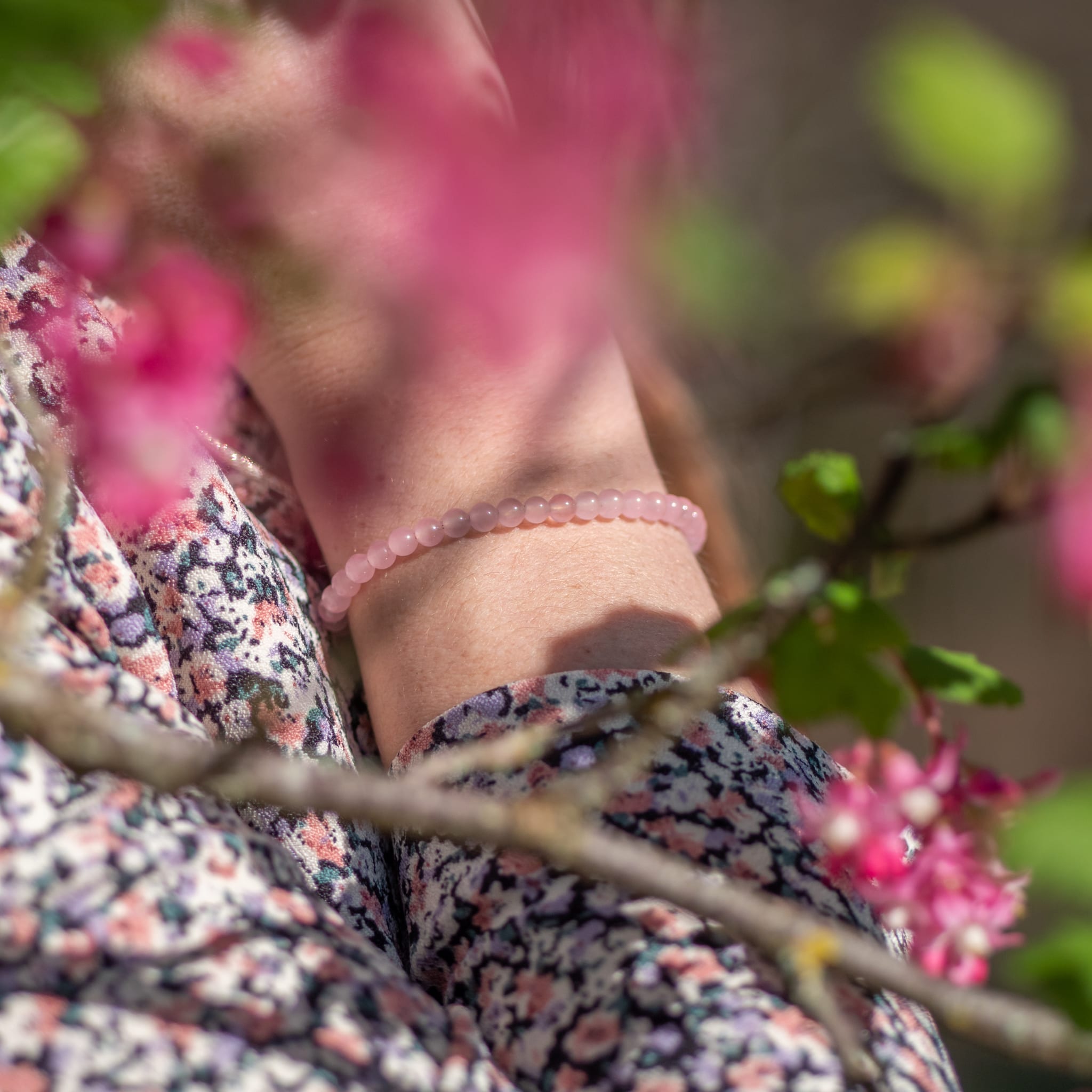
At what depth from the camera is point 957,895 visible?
517 mm

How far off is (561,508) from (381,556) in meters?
0.16

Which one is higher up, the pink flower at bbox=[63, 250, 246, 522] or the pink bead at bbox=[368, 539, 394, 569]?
the pink flower at bbox=[63, 250, 246, 522]

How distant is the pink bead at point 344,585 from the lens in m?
0.89

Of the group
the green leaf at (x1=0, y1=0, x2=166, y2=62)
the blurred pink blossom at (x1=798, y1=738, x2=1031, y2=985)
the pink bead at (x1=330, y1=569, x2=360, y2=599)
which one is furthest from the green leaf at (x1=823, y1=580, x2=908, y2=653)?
the pink bead at (x1=330, y1=569, x2=360, y2=599)

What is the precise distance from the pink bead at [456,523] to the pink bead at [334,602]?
0.11 metres

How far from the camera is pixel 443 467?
0.89 meters

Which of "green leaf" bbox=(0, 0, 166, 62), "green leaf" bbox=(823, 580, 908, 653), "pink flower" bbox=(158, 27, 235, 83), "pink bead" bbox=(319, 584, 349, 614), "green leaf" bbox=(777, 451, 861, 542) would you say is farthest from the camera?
"pink bead" bbox=(319, 584, 349, 614)

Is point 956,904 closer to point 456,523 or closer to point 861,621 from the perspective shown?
point 861,621

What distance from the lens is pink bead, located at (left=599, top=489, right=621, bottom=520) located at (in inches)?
33.9

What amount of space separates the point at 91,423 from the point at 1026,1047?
463 millimetres

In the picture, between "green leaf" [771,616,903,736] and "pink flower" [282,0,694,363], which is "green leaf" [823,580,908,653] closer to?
"green leaf" [771,616,903,736]

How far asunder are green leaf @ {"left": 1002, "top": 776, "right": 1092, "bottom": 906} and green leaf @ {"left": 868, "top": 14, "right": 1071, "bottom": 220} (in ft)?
0.72

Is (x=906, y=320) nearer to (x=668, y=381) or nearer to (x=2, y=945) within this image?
(x=2, y=945)

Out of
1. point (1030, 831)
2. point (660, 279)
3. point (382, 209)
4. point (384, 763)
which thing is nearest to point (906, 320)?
point (660, 279)
